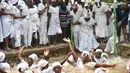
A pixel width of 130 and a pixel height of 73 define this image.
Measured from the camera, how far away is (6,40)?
12070 millimetres

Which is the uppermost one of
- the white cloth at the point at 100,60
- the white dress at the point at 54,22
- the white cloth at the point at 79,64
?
the white dress at the point at 54,22

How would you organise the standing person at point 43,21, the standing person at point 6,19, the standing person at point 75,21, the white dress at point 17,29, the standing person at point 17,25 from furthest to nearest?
the standing person at point 75,21
the standing person at point 43,21
the white dress at point 17,29
the standing person at point 17,25
the standing person at point 6,19

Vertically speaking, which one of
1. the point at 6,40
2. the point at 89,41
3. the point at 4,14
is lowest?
the point at 89,41

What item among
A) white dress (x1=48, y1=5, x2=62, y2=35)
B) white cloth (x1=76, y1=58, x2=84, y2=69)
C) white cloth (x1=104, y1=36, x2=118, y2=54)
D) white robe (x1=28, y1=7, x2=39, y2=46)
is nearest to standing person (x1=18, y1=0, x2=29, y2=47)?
white robe (x1=28, y1=7, x2=39, y2=46)

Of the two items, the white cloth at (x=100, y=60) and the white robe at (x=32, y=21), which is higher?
the white robe at (x=32, y=21)

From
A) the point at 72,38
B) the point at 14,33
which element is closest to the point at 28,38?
the point at 14,33

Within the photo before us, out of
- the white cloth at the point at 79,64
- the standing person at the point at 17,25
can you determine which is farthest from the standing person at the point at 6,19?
the white cloth at the point at 79,64

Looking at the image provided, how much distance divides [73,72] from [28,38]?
8.62 ft

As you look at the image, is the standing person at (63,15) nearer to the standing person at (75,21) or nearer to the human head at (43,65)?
the standing person at (75,21)

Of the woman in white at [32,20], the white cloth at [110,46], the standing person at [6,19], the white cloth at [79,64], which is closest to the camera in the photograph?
the white cloth at [79,64]

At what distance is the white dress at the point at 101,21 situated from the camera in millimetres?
14796

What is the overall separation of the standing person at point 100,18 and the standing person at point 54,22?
1868 millimetres

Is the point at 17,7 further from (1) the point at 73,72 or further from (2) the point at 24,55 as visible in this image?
(1) the point at 73,72

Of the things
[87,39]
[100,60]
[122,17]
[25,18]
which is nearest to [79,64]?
[100,60]
